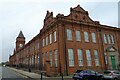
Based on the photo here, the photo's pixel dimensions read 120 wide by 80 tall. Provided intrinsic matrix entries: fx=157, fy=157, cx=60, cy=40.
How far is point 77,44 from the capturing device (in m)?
28.2

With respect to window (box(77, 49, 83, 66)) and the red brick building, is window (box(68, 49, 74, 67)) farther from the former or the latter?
window (box(77, 49, 83, 66))

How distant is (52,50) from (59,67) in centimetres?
438

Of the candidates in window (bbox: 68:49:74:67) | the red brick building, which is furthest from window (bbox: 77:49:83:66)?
window (bbox: 68:49:74:67)

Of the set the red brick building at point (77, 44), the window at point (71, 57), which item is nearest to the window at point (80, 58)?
the red brick building at point (77, 44)

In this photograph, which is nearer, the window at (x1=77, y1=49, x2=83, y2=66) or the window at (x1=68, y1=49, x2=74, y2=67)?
the window at (x1=68, y1=49, x2=74, y2=67)

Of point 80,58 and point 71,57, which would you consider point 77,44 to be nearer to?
point 80,58

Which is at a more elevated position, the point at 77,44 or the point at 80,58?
the point at 77,44

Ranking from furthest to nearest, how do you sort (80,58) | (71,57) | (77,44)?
(77,44), (80,58), (71,57)

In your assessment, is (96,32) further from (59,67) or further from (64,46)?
(59,67)

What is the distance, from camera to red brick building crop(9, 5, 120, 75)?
26.2 metres

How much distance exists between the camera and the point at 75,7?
3025 cm

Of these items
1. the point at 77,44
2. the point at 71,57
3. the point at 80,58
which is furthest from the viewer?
the point at 77,44

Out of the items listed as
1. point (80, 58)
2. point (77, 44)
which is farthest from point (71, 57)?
point (77, 44)

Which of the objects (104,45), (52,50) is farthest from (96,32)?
(52,50)
